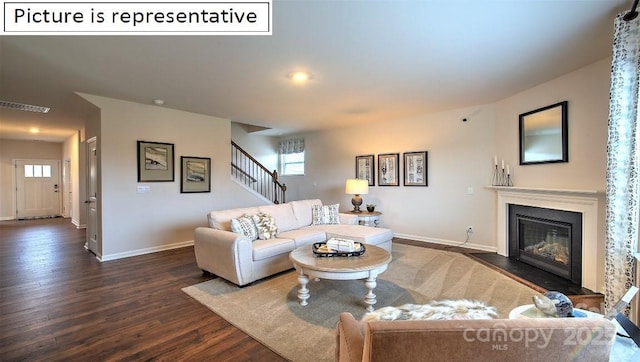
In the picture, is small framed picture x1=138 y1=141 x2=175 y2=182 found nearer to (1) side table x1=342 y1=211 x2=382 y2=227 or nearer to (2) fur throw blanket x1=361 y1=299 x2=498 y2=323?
(1) side table x1=342 y1=211 x2=382 y2=227

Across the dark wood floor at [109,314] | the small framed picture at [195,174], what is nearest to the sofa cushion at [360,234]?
the dark wood floor at [109,314]

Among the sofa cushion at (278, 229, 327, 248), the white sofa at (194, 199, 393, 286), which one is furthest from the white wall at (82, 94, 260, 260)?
the sofa cushion at (278, 229, 327, 248)

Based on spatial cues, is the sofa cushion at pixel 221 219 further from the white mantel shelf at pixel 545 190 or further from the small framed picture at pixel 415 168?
the white mantel shelf at pixel 545 190

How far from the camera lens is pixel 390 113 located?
5.45 m

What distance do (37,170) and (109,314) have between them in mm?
9500

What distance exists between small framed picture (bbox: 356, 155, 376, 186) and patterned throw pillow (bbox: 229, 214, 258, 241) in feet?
10.8

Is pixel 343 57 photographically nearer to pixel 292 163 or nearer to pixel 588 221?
pixel 588 221

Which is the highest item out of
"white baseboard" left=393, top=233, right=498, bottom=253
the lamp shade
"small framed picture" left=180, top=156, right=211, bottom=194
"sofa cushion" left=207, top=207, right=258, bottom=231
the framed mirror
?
the framed mirror

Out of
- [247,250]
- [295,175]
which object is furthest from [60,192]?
[247,250]

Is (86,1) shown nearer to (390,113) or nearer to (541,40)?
(541,40)

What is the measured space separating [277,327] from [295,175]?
5.78m

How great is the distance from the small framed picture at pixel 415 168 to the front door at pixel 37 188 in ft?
35.9

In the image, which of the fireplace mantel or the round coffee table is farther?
the fireplace mantel
